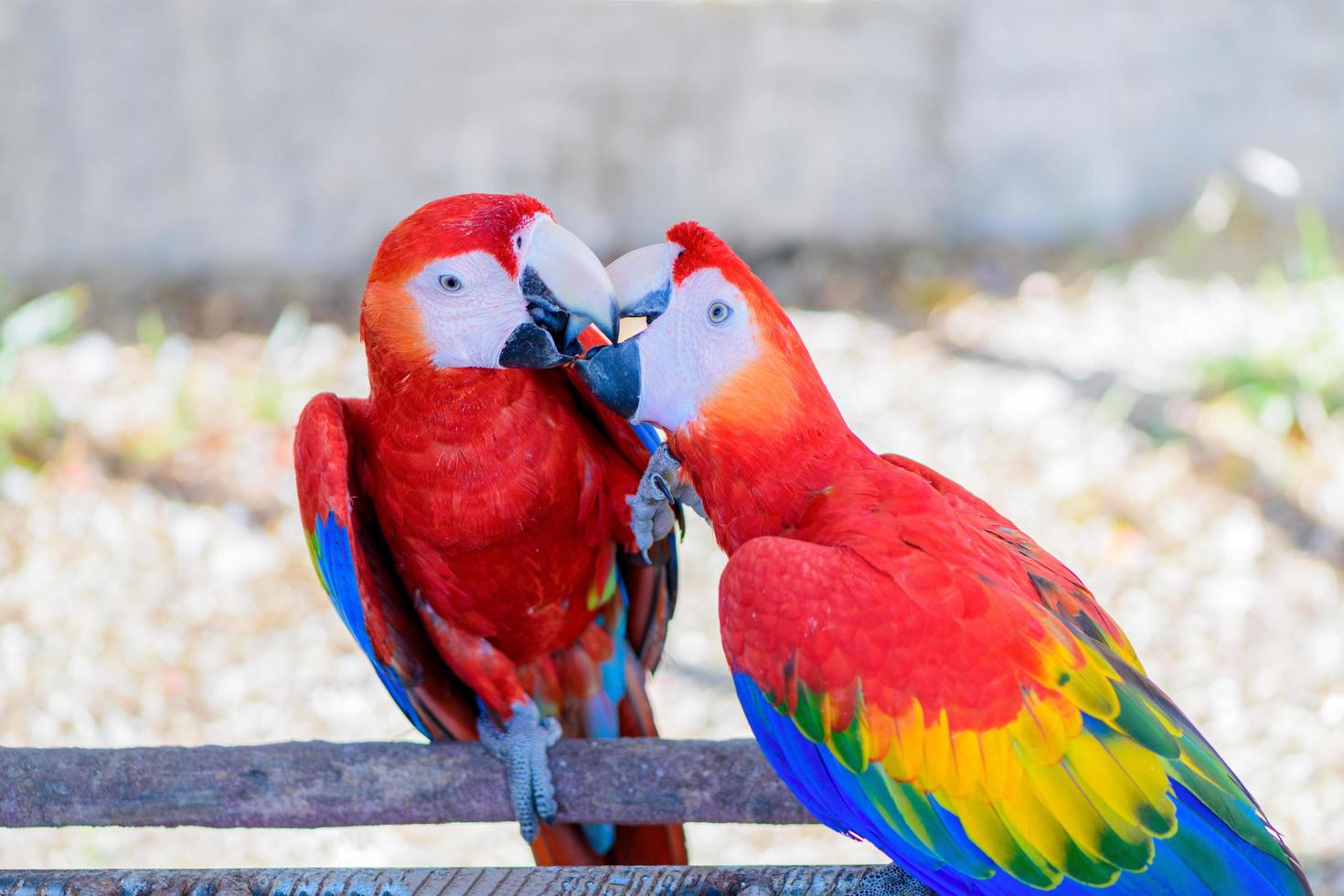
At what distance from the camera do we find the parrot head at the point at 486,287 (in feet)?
4.60

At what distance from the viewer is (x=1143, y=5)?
4266 mm

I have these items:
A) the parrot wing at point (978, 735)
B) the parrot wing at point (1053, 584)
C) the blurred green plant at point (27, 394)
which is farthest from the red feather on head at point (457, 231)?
the blurred green plant at point (27, 394)

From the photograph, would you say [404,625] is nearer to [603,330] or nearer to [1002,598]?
[603,330]

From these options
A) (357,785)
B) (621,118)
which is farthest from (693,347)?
(621,118)

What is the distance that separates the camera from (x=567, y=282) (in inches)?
55.2

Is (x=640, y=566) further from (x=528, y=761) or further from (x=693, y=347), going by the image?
(x=693, y=347)

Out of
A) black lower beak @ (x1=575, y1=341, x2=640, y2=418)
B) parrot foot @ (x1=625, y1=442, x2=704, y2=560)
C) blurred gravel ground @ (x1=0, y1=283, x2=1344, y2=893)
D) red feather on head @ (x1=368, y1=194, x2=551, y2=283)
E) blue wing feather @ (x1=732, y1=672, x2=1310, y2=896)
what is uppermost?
red feather on head @ (x1=368, y1=194, x2=551, y2=283)

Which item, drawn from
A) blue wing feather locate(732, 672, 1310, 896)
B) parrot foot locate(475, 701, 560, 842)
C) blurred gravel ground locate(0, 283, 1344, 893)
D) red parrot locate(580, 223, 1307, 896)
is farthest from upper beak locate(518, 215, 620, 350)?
blurred gravel ground locate(0, 283, 1344, 893)

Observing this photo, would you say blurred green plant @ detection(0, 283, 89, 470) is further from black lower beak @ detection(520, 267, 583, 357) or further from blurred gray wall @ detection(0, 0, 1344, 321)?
black lower beak @ detection(520, 267, 583, 357)

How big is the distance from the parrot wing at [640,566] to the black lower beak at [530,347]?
0.14 m

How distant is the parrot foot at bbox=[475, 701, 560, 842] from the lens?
164 centimetres

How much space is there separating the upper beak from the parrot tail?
0.68m

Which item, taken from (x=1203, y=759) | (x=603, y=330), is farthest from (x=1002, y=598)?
(x=603, y=330)

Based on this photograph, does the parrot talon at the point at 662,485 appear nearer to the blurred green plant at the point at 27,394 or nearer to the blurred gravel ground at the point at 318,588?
the blurred gravel ground at the point at 318,588
